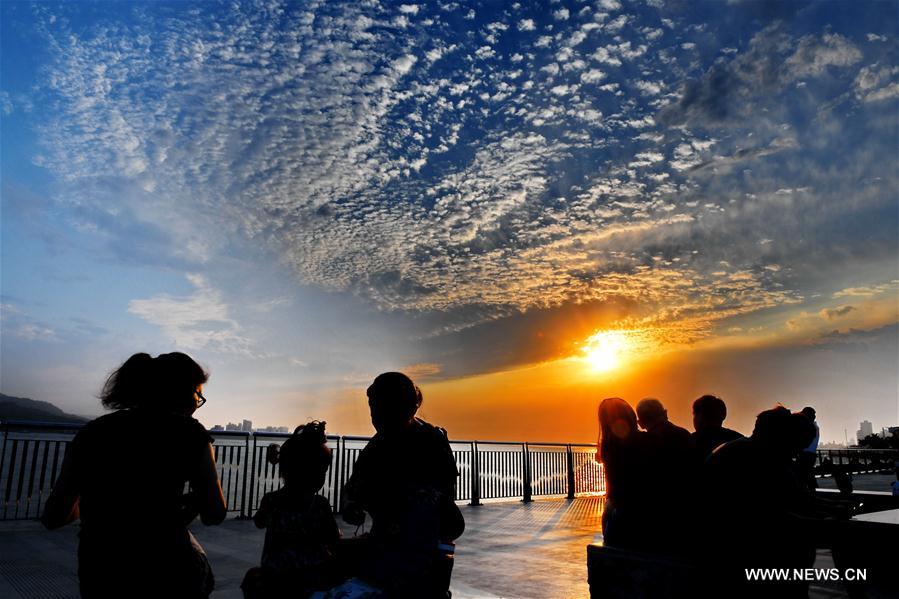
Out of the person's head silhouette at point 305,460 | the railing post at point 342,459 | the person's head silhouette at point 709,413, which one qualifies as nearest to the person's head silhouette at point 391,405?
the person's head silhouette at point 305,460

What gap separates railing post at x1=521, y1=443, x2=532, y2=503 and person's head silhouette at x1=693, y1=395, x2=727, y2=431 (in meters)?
11.9

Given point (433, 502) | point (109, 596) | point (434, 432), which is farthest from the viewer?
point (434, 432)

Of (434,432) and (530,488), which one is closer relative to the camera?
(434,432)

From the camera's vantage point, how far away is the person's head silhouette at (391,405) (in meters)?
2.53

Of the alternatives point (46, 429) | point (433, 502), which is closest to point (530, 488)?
point (46, 429)

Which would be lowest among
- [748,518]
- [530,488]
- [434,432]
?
[530,488]

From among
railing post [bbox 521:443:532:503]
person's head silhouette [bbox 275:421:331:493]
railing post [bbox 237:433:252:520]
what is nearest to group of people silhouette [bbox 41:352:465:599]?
person's head silhouette [bbox 275:421:331:493]

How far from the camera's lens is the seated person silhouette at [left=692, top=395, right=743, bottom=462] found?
4.88 meters

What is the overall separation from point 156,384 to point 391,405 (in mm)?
1089

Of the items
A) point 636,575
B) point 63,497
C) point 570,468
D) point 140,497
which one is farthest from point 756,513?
point 570,468

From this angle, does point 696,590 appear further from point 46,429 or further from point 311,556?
point 46,429

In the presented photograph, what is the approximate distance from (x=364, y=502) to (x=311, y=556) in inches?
27.3

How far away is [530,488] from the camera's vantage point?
16.7 m

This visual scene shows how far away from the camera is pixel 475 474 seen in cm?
1521
